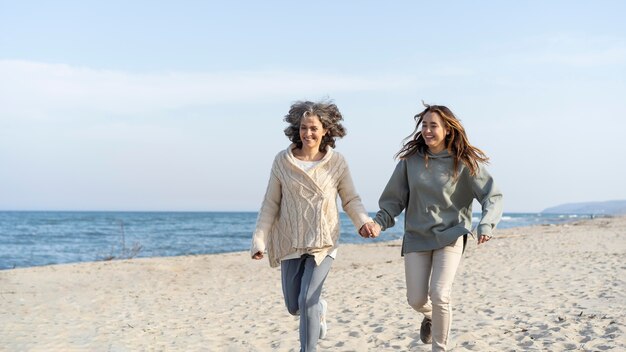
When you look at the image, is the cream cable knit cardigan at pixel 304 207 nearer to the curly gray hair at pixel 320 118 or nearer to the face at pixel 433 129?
the curly gray hair at pixel 320 118

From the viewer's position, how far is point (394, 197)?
17.1ft

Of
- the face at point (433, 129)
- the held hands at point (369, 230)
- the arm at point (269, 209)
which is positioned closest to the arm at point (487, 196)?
the face at point (433, 129)

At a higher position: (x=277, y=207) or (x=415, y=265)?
(x=277, y=207)

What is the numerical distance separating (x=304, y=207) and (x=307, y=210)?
0.11ft

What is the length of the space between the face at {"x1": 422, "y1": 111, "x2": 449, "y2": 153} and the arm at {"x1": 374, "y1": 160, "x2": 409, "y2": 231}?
1.06 feet

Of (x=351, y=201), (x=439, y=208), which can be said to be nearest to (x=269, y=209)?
(x=351, y=201)

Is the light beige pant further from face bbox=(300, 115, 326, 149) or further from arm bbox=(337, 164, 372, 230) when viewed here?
face bbox=(300, 115, 326, 149)

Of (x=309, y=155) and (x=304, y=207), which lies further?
(x=309, y=155)

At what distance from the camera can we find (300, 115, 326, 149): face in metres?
4.77

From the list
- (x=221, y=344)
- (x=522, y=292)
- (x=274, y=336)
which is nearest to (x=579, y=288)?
(x=522, y=292)

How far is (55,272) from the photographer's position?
16.1 metres

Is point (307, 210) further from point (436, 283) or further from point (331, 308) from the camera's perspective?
point (331, 308)

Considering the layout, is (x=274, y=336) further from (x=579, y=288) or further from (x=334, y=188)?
(x=579, y=288)

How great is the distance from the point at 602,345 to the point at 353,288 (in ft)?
18.1
